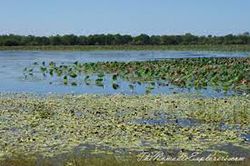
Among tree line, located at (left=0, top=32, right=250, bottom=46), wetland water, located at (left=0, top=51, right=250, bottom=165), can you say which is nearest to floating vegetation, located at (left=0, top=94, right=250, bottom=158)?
wetland water, located at (left=0, top=51, right=250, bottom=165)

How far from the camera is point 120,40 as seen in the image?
93.9m

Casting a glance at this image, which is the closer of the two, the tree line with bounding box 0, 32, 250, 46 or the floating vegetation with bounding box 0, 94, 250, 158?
the floating vegetation with bounding box 0, 94, 250, 158

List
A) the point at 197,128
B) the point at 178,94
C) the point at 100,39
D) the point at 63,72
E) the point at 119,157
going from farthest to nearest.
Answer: the point at 100,39
the point at 63,72
the point at 178,94
the point at 197,128
the point at 119,157

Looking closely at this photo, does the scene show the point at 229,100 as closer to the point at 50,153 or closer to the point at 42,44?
the point at 50,153

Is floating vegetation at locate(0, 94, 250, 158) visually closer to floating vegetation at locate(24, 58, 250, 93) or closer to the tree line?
floating vegetation at locate(24, 58, 250, 93)

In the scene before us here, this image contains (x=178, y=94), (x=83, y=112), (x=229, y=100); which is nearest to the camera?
(x=83, y=112)

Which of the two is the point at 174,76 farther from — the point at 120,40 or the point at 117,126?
the point at 120,40

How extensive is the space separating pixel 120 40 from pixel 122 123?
A: 83.8 metres

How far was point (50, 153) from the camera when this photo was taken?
811 cm

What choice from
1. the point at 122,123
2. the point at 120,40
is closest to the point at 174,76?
the point at 122,123

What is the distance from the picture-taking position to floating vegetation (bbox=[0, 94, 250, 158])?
8.71 meters

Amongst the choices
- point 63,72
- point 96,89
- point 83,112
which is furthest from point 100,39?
point 83,112

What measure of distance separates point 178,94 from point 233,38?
80.1m

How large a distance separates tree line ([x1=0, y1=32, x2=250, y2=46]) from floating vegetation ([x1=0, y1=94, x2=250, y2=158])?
77.0m
